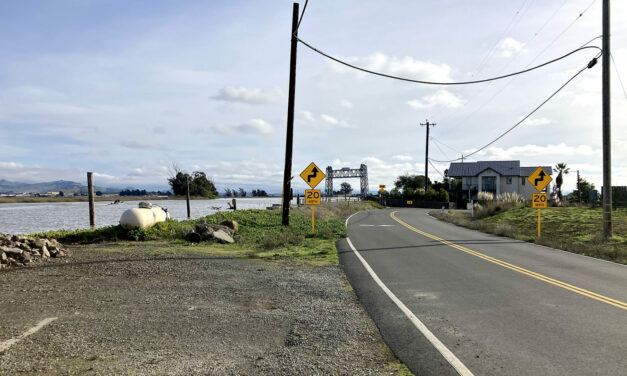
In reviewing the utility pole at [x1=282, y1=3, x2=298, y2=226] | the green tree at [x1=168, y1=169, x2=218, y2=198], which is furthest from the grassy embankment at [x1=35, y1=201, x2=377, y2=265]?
the green tree at [x1=168, y1=169, x2=218, y2=198]

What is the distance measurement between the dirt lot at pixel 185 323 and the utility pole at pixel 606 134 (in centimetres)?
1400

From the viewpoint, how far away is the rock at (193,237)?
16.6 metres

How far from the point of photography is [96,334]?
555 cm

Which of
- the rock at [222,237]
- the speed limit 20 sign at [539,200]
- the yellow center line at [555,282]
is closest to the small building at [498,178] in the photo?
the speed limit 20 sign at [539,200]

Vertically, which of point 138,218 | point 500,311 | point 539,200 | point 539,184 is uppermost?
point 539,184

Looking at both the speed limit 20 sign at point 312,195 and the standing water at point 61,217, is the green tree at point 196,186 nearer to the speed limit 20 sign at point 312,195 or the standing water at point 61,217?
the standing water at point 61,217

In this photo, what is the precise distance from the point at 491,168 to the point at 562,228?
5760 cm

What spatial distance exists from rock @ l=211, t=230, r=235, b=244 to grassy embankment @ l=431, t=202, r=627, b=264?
1305cm

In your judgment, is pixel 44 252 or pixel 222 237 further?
pixel 222 237

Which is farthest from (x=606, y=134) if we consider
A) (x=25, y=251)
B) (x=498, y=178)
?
(x=498, y=178)

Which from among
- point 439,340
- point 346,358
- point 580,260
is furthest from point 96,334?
point 580,260

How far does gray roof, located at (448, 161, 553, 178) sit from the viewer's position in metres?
78.0

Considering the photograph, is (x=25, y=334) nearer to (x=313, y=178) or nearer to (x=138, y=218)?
(x=138, y=218)

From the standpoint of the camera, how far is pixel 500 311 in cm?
695
